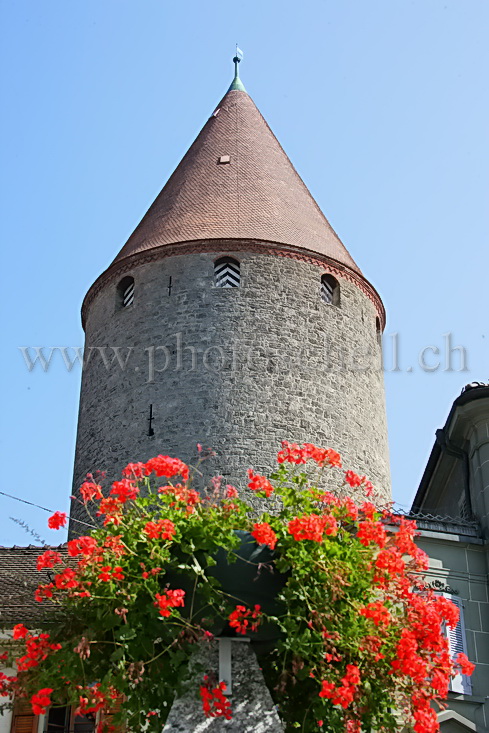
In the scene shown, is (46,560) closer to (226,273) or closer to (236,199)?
(226,273)

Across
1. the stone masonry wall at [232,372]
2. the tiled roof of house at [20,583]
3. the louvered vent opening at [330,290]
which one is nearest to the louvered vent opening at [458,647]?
the tiled roof of house at [20,583]

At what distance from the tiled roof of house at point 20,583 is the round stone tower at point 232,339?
4418 millimetres

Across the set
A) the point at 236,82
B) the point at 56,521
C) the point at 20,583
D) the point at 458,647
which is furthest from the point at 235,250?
the point at 56,521

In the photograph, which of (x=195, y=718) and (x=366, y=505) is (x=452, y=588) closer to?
(x=366, y=505)

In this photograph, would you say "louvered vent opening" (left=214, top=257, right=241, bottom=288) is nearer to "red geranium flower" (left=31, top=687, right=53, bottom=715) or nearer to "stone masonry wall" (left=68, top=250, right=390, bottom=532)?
"stone masonry wall" (left=68, top=250, right=390, bottom=532)

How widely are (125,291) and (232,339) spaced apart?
2.99 meters

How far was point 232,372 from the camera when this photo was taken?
18.2m

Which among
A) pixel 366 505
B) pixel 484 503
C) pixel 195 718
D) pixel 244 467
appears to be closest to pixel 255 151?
pixel 244 467

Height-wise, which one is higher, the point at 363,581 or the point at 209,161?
the point at 209,161

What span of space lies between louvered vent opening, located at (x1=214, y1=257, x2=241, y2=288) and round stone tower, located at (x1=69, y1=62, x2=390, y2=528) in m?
0.03

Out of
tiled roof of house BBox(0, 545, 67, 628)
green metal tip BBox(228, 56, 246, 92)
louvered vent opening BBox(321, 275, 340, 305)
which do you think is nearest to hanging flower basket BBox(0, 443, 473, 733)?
tiled roof of house BBox(0, 545, 67, 628)

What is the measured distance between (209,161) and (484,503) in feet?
35.6

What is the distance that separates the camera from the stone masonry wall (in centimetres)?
1778

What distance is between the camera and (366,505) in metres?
7.82
